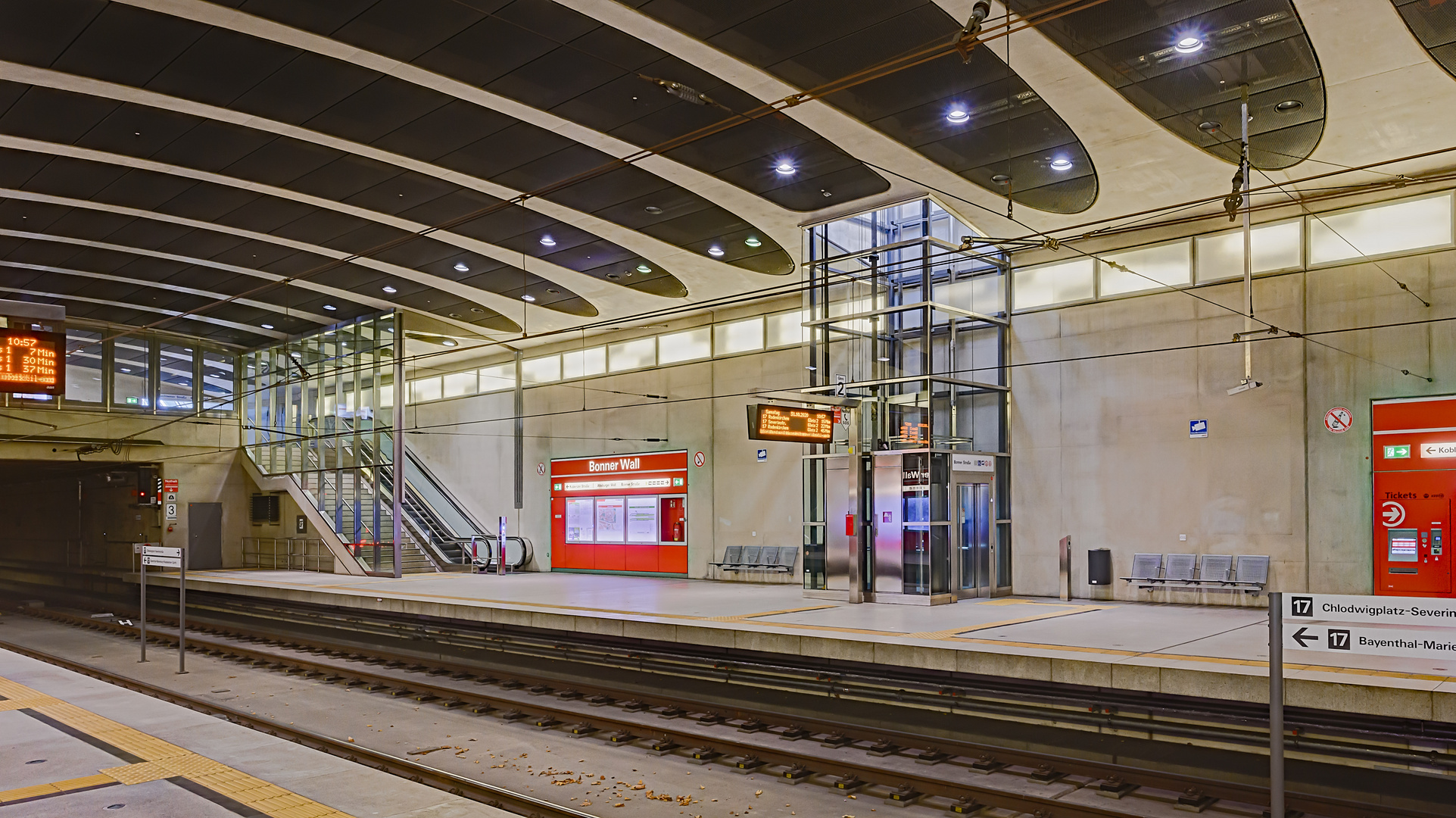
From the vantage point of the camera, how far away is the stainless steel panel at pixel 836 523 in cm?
1766

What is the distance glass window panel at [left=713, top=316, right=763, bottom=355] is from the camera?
2341cm

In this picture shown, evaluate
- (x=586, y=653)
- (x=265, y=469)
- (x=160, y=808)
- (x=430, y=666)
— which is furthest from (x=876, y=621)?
(x=265, y=469)

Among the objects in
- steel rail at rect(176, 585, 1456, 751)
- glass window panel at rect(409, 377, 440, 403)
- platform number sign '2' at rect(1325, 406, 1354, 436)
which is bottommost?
steel rail at rect(176, 585, 1456, 751)

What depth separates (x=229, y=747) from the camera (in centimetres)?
855

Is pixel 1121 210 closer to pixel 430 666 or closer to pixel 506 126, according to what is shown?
pixel 506 126

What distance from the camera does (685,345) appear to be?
25188 mm

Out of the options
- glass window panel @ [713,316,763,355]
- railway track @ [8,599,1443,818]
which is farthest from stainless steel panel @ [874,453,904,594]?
glass window panel @ [713,316,763,355]

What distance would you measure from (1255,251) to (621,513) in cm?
1627

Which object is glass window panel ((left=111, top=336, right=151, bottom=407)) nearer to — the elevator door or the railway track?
the railway track

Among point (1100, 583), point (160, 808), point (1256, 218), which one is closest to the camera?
point (160, 808)

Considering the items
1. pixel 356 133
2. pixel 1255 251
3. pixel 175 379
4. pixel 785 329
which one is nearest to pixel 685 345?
pixel 785 329

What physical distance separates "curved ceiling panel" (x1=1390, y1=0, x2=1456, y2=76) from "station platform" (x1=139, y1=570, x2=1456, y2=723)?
6.58 m

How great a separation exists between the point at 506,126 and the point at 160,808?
36.7ft

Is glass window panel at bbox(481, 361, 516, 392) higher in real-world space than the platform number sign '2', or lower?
higher
